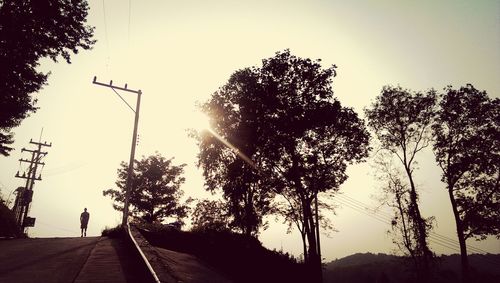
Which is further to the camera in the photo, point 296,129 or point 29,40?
point 296,129

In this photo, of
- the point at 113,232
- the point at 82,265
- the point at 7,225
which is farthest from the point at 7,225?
the point at 82,265

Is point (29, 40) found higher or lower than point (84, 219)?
higher

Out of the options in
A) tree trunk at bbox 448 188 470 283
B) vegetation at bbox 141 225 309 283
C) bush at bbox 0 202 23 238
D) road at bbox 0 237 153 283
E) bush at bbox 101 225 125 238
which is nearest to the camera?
road at bbox 0 237 153 283

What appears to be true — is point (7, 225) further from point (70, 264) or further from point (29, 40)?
point (70, 264)

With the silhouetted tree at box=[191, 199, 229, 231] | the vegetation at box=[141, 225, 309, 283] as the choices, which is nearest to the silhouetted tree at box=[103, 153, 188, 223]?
the silhouetted tree at box=[191, 199, 229, 231]

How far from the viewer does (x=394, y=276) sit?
128 metres

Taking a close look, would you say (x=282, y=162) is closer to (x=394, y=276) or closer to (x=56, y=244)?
(x=56, y=244)

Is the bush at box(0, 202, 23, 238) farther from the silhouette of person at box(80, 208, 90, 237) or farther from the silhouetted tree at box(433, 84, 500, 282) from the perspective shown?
the silhouetted tree at box(433, 84, 500, 282)

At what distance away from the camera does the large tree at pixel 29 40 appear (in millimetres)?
14648

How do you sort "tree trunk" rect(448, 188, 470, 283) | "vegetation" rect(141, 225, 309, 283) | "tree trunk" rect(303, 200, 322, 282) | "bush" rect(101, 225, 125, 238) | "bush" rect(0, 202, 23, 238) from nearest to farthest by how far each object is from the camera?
1. "bush" rect(101, 225, 125, 238)
2. "vegetation" rect(141, 225, 309, 283)
3. "bush" rect(0, 202, 23, 238)
4. "tree trunk" rect(303, 200, 322, 282)
5. "tree trunk" rect(448, 188, 470, 283)

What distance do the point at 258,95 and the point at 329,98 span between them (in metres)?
5.52

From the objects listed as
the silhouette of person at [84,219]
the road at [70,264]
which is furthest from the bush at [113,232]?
the silhouette of person at [84,219]

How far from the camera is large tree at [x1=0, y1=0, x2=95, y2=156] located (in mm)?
14648

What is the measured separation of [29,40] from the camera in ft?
50.3
